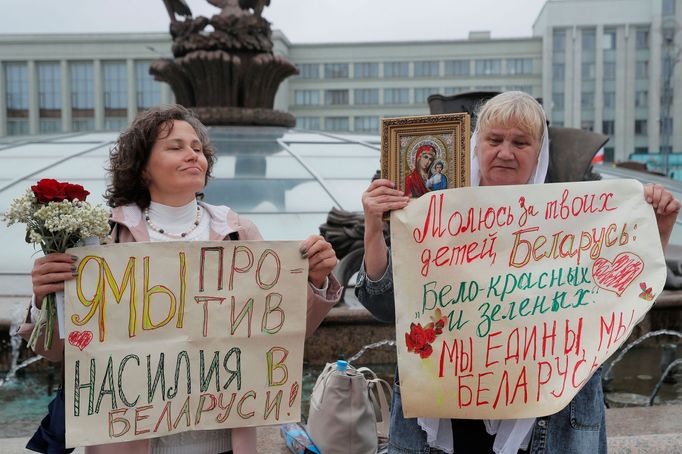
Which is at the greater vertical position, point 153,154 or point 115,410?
point 153,154

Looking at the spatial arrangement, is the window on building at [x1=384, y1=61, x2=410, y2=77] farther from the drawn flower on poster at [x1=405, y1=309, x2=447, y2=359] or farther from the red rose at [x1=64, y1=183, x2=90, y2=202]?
the red rose at [x1=64, y1=183, x2=90, y2=202]

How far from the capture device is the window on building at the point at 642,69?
6322cm

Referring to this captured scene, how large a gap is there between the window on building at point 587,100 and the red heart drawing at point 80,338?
6623 cm

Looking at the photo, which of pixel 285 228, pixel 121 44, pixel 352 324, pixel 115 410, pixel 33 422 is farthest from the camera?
pixel 121 44

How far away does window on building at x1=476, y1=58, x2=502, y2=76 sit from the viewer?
68.3 m

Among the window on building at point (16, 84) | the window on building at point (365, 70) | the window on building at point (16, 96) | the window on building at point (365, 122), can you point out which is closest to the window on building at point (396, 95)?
the window on building at point (365, 70)

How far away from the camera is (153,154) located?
2.14m

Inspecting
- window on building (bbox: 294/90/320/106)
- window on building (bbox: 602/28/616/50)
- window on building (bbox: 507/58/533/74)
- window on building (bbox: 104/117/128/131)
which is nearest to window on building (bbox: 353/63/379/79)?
window on building (bbox: 294/90/320/106)

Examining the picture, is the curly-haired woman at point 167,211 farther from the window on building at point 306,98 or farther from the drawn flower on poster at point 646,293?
the window on building at point 306,98

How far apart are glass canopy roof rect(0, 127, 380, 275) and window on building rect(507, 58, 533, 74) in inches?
2338

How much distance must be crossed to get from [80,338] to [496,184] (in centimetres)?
125

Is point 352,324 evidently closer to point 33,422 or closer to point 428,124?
point 33,422

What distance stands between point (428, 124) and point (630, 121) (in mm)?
65853

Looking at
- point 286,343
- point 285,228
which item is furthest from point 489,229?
point 285,228
